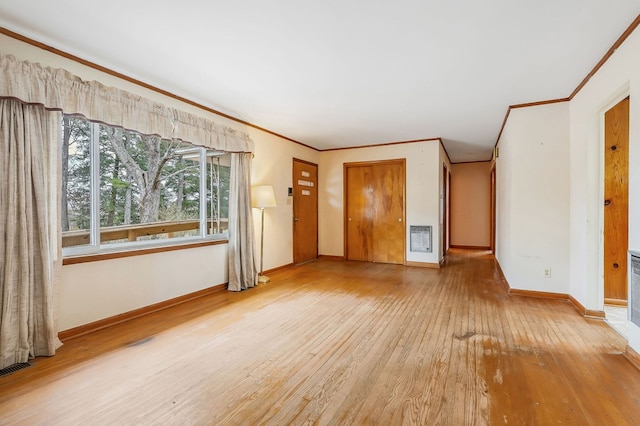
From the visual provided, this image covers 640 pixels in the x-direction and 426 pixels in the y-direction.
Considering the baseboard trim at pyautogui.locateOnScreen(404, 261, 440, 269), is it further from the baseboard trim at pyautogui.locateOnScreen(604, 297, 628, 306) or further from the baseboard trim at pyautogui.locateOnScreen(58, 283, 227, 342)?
the baseboard trim at pyautogui.locateOnScreen(58, 283, 227, 342)

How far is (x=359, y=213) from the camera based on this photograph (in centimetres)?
635

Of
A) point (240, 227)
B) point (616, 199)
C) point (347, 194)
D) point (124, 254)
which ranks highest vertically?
point (347, 194)

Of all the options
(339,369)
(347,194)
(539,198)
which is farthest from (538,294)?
(347,194)

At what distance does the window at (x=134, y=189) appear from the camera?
2.69m

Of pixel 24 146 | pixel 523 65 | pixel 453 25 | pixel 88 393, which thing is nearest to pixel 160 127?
pixel 24 146

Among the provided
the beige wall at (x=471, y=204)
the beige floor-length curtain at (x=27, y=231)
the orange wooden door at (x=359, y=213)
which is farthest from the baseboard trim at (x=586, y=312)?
the beige wall at (x=471, y=204)

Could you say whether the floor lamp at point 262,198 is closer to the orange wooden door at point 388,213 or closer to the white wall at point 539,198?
the orange wooden door at point 388,213

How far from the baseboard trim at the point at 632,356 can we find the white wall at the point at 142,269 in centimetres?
409

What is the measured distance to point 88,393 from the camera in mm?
1822

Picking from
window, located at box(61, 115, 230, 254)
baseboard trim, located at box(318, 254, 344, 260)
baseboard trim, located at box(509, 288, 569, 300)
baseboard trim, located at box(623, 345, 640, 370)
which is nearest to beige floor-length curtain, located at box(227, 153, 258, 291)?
window, located at box(61, 115, 230, 254)

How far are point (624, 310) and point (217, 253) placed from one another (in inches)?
186

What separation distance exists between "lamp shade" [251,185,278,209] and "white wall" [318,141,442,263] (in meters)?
2.32

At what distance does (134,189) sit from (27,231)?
1.06 meters

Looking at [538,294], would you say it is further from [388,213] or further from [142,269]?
[142,269]
